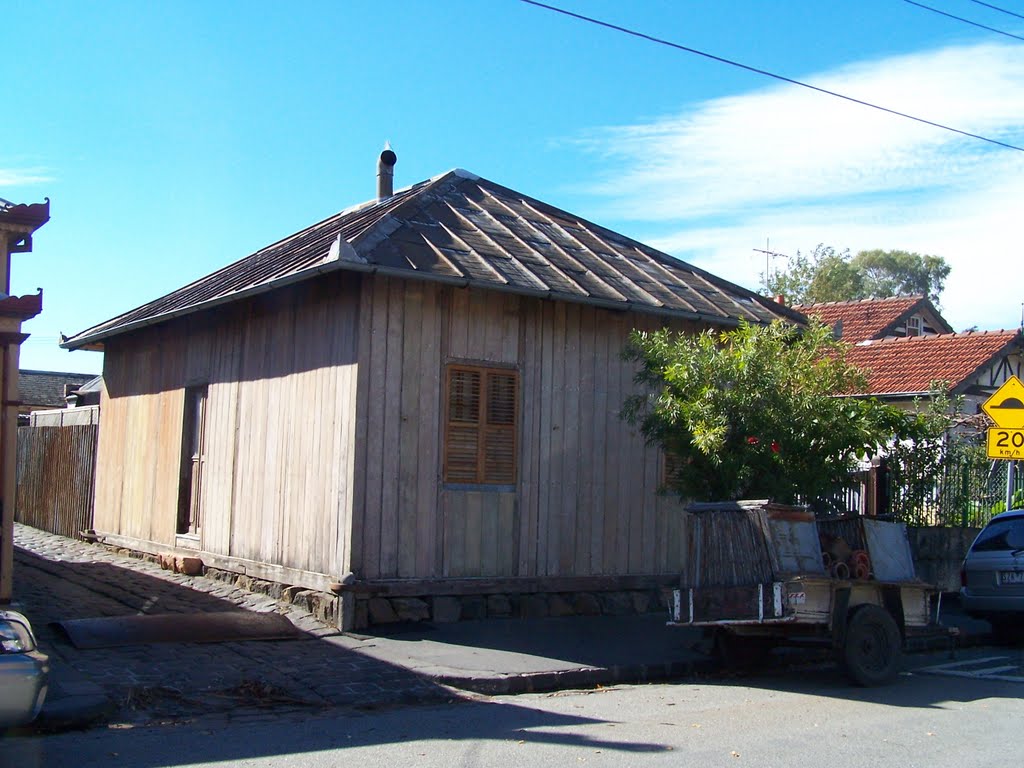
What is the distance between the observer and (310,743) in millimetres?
6902

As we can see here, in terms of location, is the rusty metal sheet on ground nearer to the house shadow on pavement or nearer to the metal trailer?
the house shadow on pavement

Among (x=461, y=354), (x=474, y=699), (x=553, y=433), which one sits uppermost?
(x=461, y=354)

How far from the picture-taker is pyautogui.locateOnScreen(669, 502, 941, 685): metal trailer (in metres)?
9.18

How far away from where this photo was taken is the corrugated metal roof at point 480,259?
11.3 metres

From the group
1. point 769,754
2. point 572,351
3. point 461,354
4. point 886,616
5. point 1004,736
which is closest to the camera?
point 769,754

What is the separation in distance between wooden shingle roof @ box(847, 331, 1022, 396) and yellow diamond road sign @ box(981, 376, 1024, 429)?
9.36 meters

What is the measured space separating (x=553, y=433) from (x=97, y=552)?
29.0ft

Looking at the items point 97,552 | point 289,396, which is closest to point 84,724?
point 289,396

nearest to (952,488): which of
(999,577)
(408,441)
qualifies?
(999,577)

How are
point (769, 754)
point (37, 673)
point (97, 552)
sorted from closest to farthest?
point (37, 673)
point (769, 754)
point (97, 552)

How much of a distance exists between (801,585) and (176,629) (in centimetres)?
582

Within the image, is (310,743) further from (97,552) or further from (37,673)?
(97,552)

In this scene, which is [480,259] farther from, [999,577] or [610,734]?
[999,577]

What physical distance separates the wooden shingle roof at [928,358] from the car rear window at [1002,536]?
10.9 metres
